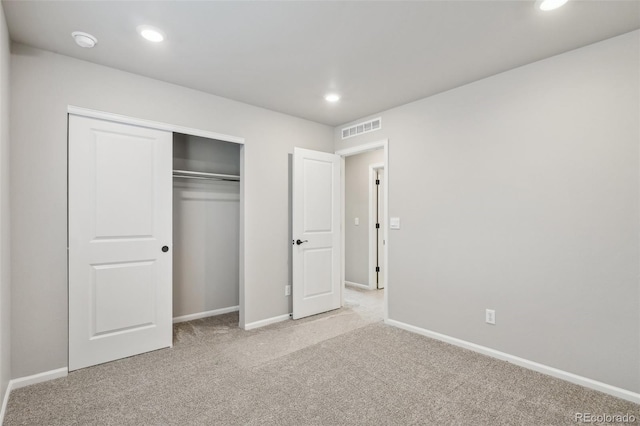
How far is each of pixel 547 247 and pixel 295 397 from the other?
225 cm

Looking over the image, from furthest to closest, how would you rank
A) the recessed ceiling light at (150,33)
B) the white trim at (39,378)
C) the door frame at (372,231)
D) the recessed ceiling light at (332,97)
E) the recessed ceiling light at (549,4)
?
the door frame at (372,231), the recessed ceiling light at (332,97), the white trim at (39,378), the recessed ceiling light at (150,33), the recessed ceiling light at (549,4)

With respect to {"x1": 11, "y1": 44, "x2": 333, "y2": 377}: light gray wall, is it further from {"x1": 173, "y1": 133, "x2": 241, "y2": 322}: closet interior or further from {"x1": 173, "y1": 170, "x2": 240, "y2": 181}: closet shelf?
{"x1": 173, "y1": 133, "x2": 241, "y2": 322}: closet interior

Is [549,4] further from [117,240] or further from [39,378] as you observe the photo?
[39,378]

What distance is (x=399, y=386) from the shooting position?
7.72 ft

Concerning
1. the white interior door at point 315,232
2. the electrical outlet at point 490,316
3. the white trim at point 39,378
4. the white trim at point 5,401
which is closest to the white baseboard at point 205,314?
the white interior door at point 315,232

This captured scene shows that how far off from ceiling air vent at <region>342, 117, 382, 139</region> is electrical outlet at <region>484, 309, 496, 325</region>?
2.31m

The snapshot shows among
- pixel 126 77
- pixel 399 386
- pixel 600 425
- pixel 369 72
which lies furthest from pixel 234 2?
pixel 600 425

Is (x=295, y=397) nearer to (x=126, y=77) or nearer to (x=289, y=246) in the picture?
(x=289, y=246)

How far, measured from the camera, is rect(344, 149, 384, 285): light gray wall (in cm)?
564

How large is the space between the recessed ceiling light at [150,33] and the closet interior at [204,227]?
61.3 inches

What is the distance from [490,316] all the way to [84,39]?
3.92 m

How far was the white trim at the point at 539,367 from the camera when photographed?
2217mm

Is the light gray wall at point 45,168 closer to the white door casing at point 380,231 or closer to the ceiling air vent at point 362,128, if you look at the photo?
the ceiling air vent at point 362,128

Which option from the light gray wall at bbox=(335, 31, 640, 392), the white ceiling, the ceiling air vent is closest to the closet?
the white ceiling
